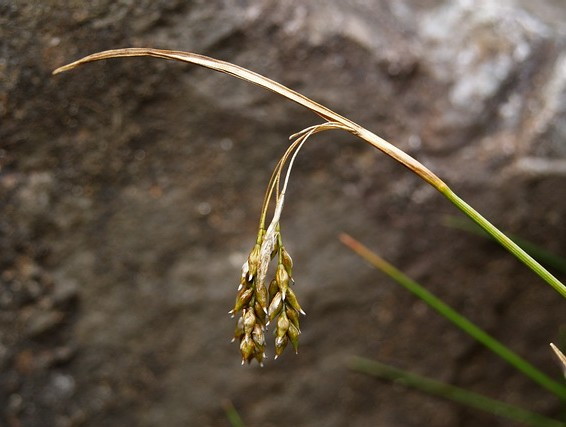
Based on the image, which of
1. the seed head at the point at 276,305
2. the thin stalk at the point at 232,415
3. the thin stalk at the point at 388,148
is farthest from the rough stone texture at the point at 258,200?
the seed head at the point at 276,305

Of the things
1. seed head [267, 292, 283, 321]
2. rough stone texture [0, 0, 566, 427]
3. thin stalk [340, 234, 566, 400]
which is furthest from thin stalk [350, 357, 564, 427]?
seed head [267, 292, 283, 321]

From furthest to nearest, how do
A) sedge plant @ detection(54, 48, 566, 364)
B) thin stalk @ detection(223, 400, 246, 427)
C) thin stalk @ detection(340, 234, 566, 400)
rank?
thin stalk @ detection(223, 400, 246, 427) < thin stalk @ detection(340, 234, 566, 400) < sedge plant @ detection(54, 48, 566, 364)

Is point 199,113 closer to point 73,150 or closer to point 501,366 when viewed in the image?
point 73,150

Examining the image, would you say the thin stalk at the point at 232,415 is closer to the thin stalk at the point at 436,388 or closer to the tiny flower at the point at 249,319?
the thin stalk at the point at 436,388

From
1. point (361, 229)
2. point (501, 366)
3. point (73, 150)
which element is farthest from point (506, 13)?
point (73, 150)

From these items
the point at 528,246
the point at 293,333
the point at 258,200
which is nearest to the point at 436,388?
the point at 528,246

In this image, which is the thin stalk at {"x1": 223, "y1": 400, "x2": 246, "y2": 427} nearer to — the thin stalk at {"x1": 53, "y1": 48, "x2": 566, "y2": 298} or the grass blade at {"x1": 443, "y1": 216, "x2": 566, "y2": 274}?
the grass blade at {"x1": 443, "y1": 216, "x2": 566, "y2": 274}
